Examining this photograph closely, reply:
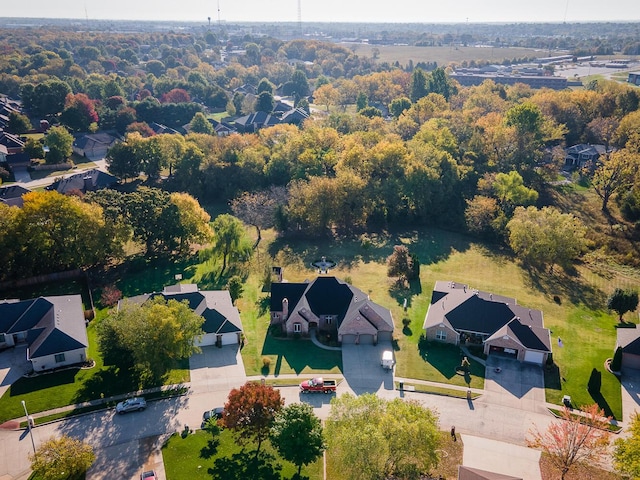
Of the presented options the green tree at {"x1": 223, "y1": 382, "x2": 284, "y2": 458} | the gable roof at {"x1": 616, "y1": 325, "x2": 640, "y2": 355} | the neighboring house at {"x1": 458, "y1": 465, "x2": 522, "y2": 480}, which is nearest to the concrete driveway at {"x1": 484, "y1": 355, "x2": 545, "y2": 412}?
the gable roof at {"x1": 616, "y1": 325, "x2": 640, "y2": 355}

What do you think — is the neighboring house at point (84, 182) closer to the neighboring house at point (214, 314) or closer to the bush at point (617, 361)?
the neighboring house at point (214, 314)

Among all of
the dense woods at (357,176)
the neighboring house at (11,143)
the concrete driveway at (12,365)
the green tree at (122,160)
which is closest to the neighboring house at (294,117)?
the dense woods at (357,176)

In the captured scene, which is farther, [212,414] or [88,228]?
[88,228]

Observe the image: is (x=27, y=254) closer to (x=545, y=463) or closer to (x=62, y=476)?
(x=62, y=476)

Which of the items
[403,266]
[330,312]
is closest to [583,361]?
[403,266]

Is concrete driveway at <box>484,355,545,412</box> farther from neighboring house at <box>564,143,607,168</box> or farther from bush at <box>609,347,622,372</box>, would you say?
neighboring house at <box>564,143,607,168</box>

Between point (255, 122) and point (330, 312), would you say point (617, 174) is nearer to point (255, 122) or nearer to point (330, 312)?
point (330, 312)
